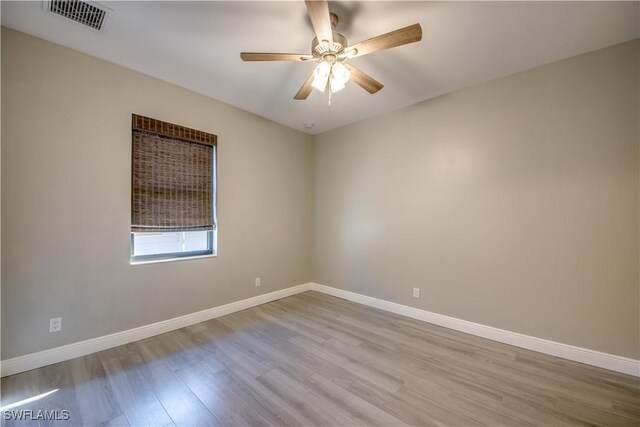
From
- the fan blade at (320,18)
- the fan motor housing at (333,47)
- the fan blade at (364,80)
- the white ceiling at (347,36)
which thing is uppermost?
the white ceiling at (347,36)

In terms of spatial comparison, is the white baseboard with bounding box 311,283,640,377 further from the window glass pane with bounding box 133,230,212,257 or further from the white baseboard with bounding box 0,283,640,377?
the window glass pane with bounding box 133,230,212,257

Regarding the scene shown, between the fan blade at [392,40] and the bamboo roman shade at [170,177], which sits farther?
the bamboo roman shade at [170,177]

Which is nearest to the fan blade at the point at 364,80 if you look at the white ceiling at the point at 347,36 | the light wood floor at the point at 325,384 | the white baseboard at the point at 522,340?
the white ceiling at the point at 347,36

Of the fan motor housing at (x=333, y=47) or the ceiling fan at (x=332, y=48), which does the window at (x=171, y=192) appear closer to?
the ceiling fan at (x=332, y=48)

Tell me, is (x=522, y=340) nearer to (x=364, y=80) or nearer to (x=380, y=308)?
(x=380, y=308)

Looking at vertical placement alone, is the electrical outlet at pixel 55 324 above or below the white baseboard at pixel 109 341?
above

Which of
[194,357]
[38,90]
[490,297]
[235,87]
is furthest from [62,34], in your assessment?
[490,297]

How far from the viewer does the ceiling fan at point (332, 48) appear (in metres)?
1.55

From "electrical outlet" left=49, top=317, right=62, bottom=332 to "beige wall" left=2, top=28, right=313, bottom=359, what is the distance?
3 cm

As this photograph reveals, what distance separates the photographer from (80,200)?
92.1 inches

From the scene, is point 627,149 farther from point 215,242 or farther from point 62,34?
point 62,34

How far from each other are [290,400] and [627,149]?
3285mm

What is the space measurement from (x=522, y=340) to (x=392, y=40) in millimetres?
2928

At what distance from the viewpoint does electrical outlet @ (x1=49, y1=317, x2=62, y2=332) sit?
2203 mm
